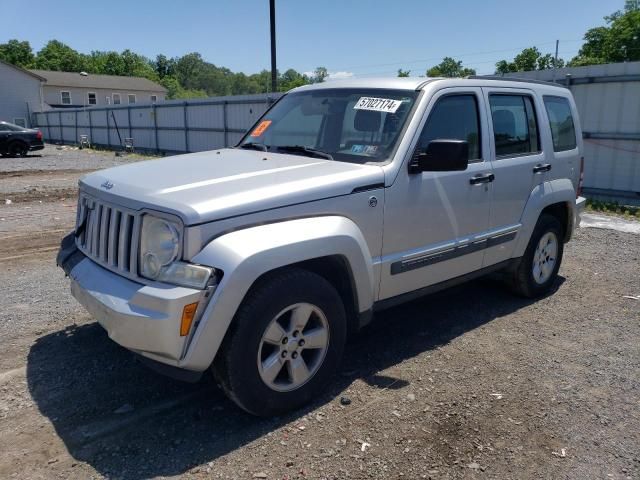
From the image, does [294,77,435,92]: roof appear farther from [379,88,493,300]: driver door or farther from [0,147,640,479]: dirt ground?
[0,147,640,479]: dirt ground

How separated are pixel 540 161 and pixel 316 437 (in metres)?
3.41

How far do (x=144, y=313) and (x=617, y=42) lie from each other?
6160 centimetres

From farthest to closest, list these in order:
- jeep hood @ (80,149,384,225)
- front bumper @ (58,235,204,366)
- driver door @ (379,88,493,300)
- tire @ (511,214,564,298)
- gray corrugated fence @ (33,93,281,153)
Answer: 1. gray corrugated fence @ (33,93,281,153)
2. tire @ (511,214,564,298)
3. driver door @ (379,88,493,300)
4. jeep hood @ (80,149,384,225)
5. front bumper @ (58,235,204,366)

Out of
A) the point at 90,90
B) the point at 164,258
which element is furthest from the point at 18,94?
the point at 164,258

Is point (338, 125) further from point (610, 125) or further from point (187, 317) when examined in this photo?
point (610, 125)

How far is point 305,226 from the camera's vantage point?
3.19 m

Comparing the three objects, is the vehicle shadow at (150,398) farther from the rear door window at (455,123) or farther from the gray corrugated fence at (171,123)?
the gray corrugated fence at (171,123)

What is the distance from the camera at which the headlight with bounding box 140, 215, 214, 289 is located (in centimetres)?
280

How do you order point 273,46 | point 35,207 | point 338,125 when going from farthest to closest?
point 273,46
point 35,207
point 338,125

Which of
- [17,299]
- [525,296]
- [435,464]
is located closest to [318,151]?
[435,464]

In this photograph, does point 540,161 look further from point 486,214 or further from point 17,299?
point 17,299

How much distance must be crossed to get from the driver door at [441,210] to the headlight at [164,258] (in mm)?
1413

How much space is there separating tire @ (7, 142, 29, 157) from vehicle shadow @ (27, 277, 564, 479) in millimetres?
21989

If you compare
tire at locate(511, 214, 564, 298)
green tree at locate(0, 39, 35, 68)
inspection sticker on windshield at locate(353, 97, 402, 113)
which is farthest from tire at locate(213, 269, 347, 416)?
green tree at locate(0, 39, 35, 68)
